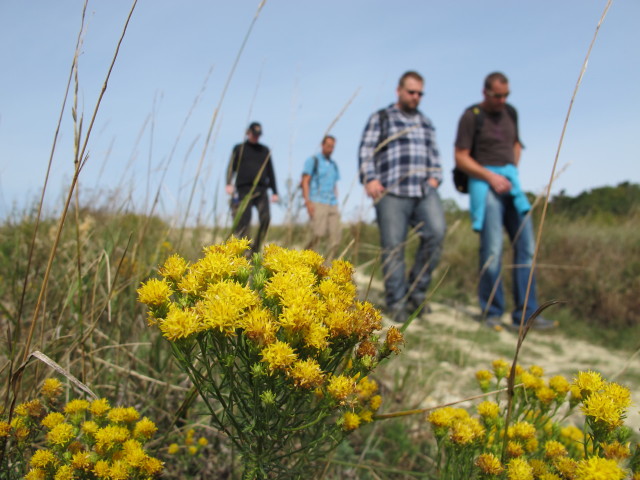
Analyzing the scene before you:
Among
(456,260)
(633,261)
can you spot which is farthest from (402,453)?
(456,260)

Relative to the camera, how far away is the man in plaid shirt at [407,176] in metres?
5.09

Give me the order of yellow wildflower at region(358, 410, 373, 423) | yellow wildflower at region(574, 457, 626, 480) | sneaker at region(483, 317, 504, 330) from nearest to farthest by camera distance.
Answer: yellow wildflower at region(574, 457, 626, 480)
yellow wildflower at region(358, 410, 373, 423)
sneaker at region(483, 317, 504, 330)

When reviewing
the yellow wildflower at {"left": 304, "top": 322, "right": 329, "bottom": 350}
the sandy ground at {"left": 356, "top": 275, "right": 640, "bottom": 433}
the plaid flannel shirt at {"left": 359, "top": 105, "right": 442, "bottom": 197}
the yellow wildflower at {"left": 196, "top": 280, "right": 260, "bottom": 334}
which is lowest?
the sandy ground at {"left": 356, "top": 275, "right": 640, "bottom": 433}

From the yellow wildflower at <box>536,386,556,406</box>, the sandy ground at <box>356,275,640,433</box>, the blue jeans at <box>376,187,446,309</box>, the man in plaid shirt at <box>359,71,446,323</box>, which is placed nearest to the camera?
the yellow wildflower at <box>536,386,556,406</box>

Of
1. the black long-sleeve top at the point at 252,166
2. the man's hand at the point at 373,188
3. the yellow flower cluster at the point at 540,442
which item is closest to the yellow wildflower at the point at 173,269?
the yellow flower cluster at the point at 540,442

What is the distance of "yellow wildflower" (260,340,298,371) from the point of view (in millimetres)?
924

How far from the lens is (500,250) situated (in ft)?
16.5

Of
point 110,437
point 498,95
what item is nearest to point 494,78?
point 498,95

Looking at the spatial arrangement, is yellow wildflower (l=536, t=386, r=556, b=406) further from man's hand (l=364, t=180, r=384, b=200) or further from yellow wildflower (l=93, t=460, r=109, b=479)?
man's hand (l=364, t=180, r=384, b=200)

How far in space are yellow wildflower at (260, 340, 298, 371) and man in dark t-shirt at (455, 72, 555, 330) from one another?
453 cm

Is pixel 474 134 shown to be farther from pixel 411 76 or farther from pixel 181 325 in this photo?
pixel 181 325

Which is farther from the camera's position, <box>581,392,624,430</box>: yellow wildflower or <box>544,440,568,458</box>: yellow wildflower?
<box>544,440,568,458</box>: yellow wildflower

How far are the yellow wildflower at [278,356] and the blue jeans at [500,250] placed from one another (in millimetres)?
4426

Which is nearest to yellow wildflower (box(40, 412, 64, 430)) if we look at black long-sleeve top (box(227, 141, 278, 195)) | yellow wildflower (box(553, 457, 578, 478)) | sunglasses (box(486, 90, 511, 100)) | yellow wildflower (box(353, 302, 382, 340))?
yellow wildflower (box(353, 302, 382, 340))
